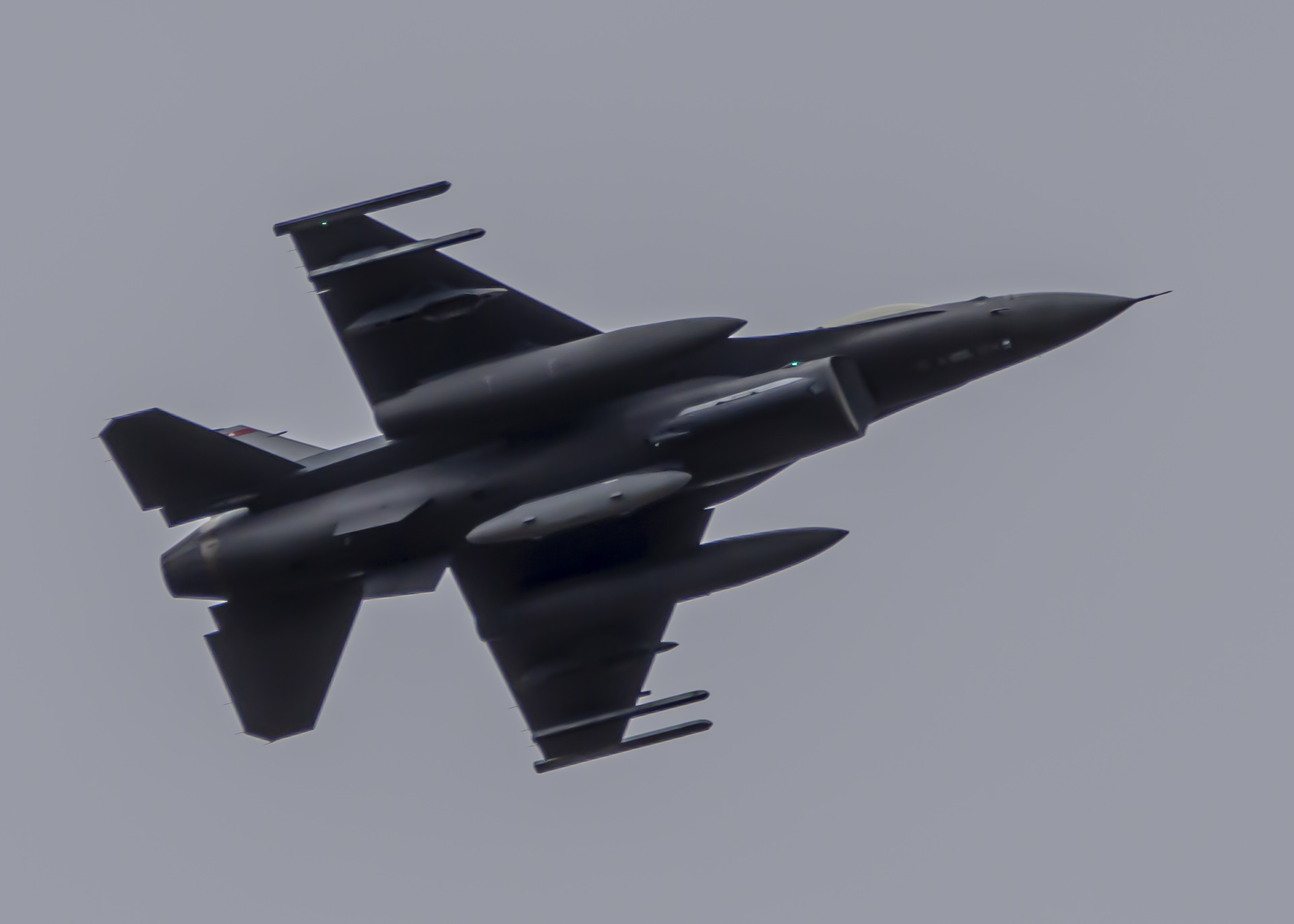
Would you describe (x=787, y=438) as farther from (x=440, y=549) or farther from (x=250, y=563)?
(x=250, y=563)

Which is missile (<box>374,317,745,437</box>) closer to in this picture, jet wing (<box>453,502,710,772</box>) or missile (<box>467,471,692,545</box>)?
missile (<box>467,471,692,545</box>)

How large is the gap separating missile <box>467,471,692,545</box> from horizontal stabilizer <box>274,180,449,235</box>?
11.8ft

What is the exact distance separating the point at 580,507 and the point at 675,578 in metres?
1.73

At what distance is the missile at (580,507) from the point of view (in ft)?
67.3

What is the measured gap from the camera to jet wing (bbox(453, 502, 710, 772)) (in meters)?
22.2

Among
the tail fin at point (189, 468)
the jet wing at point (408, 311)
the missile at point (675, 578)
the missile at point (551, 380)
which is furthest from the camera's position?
the tail fin at point (189, 468)

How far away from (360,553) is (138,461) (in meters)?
2.78

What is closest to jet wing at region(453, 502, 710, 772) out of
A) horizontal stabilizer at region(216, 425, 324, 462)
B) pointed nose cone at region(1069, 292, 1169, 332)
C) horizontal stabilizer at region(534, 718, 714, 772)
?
horizontal stabilizer at region(534, 718, 714, 772)

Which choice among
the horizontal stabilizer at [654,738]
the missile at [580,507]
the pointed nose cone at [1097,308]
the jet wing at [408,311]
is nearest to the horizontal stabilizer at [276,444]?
the jet wing at [408,311]

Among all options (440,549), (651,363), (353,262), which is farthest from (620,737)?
(353,262)

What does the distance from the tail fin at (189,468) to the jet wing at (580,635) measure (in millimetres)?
2555

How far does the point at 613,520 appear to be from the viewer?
22141mm

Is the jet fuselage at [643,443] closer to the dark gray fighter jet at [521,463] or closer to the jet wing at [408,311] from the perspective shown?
the dark gray fighter jet at [521,463]

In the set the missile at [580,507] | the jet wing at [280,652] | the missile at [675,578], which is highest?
the missile at [580,507]
